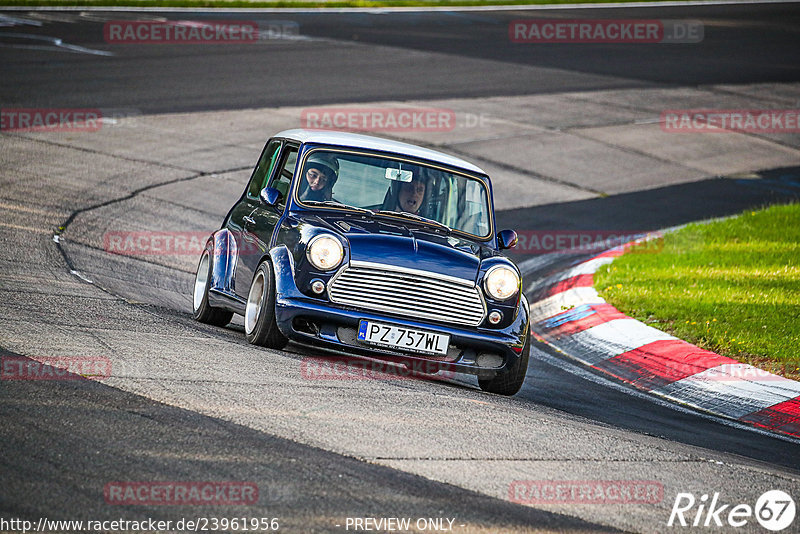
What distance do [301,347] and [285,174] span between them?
1.42 meters

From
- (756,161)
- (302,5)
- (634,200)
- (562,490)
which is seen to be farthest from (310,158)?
(302,5)

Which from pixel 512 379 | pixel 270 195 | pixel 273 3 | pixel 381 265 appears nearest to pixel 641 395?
pixel 512 379

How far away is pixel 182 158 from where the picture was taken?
52.3 ft

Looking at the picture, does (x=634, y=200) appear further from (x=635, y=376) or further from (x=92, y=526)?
(x=92, y=526)

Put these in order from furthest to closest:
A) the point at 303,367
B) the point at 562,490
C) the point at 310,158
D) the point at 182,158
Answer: the point at 182,158
the point at 310,158
the point at 303,367
the point at 562,490

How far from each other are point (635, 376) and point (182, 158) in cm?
933

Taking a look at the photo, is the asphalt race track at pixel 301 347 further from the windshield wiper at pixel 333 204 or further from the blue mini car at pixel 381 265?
the windshield wiper at pixel 333 204

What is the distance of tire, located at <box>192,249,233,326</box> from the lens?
8.73 meters

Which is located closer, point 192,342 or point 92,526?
point 92,526

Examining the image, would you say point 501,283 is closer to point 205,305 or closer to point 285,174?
point 285,174

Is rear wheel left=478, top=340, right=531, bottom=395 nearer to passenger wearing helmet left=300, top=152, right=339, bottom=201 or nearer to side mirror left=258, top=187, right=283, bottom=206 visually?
passenger wearing helmet left=300, top=152, right=339, bottom=201

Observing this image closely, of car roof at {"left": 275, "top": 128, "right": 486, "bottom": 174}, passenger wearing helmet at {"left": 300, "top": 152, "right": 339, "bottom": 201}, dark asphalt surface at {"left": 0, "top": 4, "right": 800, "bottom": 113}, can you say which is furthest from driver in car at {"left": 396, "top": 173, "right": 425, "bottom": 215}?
dark asphalt surface at {"left": 0, "top": 4, "right": 800, "bottom": 113}

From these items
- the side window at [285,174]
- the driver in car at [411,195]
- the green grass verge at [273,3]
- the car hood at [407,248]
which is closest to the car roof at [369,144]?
the side window at [285,174]

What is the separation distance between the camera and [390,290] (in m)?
7.00
